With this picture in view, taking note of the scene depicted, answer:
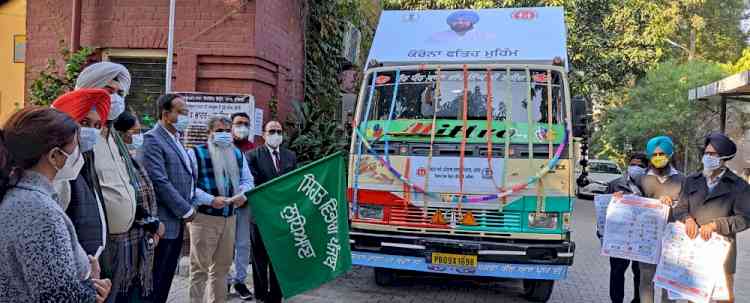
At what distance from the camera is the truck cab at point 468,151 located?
5.70m

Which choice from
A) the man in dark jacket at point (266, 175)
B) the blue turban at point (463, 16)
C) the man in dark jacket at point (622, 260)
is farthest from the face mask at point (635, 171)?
the man in dark jacket at point (266, 175)

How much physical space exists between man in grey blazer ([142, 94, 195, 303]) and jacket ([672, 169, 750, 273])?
3855mm

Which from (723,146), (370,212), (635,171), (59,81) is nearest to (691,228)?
(723,146)

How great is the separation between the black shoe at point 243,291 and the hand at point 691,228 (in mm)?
4015

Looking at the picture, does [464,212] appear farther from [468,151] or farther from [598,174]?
[598,174]

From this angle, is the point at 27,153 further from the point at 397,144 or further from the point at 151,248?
the point at 397,144

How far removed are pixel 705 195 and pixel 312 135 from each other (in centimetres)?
531

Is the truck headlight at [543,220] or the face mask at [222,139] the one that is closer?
the face mask at [222,139]

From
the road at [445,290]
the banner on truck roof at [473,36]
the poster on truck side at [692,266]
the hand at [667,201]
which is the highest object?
the banner on truck roof at [473,36]

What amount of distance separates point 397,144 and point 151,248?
10.1ft

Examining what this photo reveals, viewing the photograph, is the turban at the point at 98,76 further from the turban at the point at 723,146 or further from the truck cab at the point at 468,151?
the turban at the point at 723,146

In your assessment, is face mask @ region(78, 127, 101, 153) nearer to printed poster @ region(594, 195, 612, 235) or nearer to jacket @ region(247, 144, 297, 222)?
jacket @ region(247, 144, 297, 222)

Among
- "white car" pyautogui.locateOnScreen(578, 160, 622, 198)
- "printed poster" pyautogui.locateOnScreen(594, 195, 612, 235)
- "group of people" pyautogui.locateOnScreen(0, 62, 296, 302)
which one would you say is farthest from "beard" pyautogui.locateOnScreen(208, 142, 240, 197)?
"white car" pyautogui.locateOnScreen(578, 160, 622, 198)

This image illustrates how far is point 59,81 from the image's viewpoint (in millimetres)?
8000
